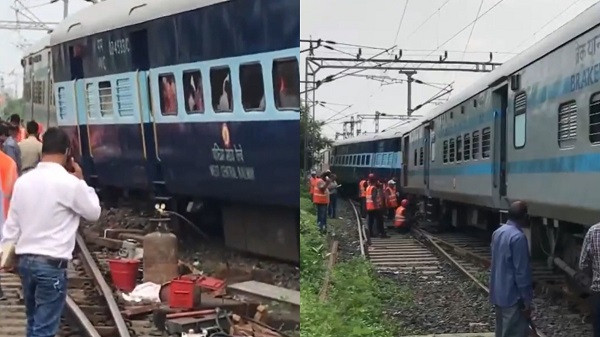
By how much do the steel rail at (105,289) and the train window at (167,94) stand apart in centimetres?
140

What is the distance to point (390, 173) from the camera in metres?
7.00

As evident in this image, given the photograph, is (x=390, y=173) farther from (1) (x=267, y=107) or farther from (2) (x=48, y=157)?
(2) (x=48, y=157)

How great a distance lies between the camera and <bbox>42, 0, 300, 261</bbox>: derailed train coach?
5625 millimetres

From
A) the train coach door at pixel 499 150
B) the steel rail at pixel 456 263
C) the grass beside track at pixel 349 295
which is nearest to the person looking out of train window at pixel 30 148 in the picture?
the steel rail at pixel 456 263

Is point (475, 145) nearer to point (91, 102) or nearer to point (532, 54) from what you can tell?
point (532, 54)

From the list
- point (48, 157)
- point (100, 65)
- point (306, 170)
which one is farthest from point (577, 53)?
point (100, 65)

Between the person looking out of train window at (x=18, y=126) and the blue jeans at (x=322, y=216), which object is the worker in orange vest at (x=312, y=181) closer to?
the blue jeans at (x=322, y=216)

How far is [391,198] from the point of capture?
21.0ft

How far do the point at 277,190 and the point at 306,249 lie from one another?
993mm

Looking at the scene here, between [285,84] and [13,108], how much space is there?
13.9 ft

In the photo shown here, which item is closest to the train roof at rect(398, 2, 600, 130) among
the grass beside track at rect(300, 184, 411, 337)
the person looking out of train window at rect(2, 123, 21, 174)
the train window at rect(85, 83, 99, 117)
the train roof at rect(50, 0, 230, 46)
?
the grass beside track at rect(300, 184, 411, 337)

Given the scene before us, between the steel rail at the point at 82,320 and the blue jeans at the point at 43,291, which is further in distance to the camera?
the steel rail at the point at 82,320

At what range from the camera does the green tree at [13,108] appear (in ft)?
27.0

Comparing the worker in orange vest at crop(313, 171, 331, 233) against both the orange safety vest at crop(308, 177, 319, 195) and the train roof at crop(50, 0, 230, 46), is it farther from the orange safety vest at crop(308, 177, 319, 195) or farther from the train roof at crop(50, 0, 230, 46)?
the train roof at crop(50, 0, 230, 46)
